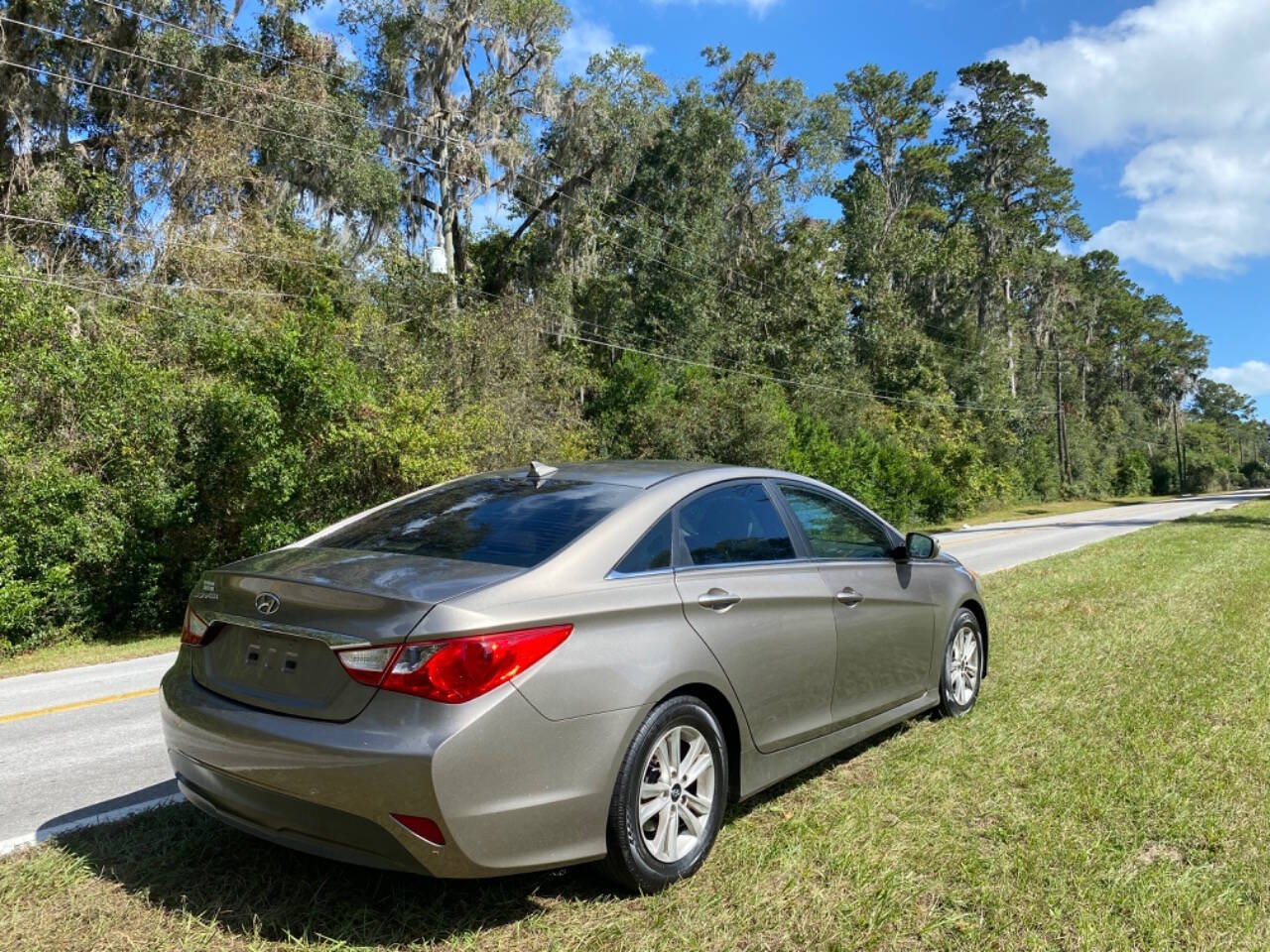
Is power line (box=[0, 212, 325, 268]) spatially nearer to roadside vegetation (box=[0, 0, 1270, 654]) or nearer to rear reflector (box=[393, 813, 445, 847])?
roadside vegetation (box=[0, 0, 1270, 654])

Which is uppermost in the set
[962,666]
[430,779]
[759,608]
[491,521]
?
[491,521]

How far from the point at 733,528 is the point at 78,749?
4.43 m

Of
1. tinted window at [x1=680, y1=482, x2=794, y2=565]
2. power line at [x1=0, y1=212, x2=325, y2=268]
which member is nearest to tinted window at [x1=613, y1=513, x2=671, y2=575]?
tinted window at [x1=680, y1=482, x2=794, y2=565]

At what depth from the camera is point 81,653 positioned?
11.2 metres

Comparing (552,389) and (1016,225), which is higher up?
(1016,225)

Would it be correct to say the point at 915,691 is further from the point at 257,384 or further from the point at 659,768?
the point at 257,384

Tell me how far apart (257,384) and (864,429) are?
97.8 feet

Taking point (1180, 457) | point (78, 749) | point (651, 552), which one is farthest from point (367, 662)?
point (1180, 457)

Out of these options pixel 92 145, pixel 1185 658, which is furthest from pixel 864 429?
pixel 1185 658

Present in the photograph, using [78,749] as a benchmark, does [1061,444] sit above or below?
above

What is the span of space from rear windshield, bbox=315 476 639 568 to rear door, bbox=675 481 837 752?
0.45 m

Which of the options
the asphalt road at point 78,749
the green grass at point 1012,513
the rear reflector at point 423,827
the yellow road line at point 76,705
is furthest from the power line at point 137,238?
the green grass at point 1012,513

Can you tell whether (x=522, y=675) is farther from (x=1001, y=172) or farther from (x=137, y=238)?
(x=1001, y=172)

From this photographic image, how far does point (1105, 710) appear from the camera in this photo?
5.42 meters
